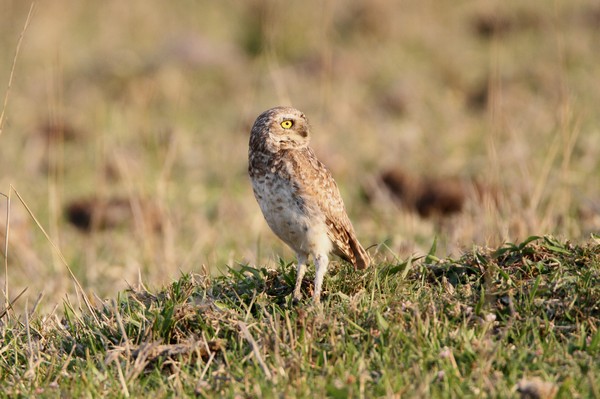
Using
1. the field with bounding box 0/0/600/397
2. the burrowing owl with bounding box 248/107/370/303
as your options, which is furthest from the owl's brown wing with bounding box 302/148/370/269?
the field with bounding box 0/0/600/397

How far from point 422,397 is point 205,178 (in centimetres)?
691

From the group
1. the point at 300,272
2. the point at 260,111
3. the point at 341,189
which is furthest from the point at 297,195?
the point at 260,111

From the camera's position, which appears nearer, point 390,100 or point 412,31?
point 390,100

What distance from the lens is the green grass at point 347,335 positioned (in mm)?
3662

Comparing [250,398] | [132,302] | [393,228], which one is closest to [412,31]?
[393,228]

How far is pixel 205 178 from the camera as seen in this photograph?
33.1 ft

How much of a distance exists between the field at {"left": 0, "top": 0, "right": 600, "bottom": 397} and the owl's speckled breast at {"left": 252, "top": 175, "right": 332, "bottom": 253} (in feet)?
0.70

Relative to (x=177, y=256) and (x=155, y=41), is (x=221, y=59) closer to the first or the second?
(x=155, y=41)

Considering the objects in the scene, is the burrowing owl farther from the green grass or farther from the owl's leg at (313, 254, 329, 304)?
the green grass

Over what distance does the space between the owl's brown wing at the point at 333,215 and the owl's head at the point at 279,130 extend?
131 mm

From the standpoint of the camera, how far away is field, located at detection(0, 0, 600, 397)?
12.8 feet

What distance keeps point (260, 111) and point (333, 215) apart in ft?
23.1

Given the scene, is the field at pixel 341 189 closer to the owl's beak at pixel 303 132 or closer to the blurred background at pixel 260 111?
the blurred background at pixel 260 111

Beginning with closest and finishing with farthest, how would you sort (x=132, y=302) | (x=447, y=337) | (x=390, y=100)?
(x=447, y=337)
(x=132, y=302)
(x=390, y=100)
